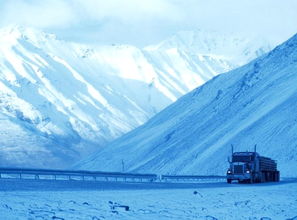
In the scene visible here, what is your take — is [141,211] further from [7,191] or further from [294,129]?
[294,129]

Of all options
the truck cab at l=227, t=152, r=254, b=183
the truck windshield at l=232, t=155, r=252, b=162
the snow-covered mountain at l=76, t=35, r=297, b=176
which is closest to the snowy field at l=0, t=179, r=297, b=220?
the truck cab at l=227, t=152, r=254, b=183

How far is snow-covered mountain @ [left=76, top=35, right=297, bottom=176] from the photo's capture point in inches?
4296

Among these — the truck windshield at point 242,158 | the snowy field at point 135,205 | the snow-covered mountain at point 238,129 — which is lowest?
the snowy field at point 135,205

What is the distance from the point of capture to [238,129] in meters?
130

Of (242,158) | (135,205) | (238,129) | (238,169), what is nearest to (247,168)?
(238,169)

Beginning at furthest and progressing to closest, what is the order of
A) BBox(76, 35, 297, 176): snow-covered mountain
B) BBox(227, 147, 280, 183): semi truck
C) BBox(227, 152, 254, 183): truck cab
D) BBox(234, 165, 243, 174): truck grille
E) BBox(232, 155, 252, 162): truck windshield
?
BBox(76, 35, 297, 176): snow-covered mountain < BBox(232, 155, 252, 162): truck windshield < BBox(234, 165, 243, 174): truck grille < BBox(227, 147, 280, 183): semi truck < BBox(227, 152, 254, 183): truck cab

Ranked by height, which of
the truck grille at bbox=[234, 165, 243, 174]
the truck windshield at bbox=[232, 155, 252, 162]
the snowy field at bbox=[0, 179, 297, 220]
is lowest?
the snowy field at bbox=[0, 179, 297, 220]

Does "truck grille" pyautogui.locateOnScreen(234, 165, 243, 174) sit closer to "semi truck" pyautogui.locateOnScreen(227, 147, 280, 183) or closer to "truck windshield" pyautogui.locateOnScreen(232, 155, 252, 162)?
"semi truck" pyautogui.locateOnScreen(227, 147, 280, 183)

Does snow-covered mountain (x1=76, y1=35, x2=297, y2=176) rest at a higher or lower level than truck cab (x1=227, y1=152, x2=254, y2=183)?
higher

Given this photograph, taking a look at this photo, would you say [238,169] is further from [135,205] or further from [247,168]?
[135,205]

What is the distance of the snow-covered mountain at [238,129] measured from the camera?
358 ft

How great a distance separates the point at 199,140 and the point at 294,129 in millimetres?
45957

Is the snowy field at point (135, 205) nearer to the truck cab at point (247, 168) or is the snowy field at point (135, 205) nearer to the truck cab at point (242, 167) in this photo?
the truck cab at point (242, 167)

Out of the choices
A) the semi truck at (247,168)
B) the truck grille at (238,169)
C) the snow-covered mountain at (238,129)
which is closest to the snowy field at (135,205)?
the semi truck at (247,168)
